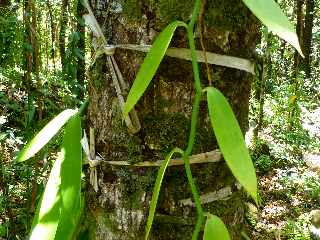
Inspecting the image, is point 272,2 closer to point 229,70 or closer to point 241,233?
point 229,70

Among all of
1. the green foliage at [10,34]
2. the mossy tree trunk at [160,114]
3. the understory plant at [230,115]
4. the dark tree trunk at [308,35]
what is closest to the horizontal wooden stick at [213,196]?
the mossy tree trunk at [160,114]

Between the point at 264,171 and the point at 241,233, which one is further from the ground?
the point at 241,233

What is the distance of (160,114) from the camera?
629 millimetres

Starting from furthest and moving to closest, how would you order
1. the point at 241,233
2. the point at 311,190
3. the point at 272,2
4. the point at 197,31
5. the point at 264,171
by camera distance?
the point at 264,171 < the point at 311,190 < the point at 241,233 < the point at 197,31 < the point at 272,2

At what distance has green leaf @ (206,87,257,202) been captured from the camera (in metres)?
0.40

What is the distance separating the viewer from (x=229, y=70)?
63 cm

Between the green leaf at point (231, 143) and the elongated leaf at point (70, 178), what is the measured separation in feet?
0.68

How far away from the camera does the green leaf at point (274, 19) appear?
0.35 m

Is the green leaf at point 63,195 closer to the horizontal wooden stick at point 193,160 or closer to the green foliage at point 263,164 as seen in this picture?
the horizontal wooden stick at point 193,160

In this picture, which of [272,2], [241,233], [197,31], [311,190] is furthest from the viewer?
[311,190]

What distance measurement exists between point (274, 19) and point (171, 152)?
0.22 m

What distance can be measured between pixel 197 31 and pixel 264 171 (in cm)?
358

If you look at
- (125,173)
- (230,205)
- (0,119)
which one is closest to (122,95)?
(125,173)

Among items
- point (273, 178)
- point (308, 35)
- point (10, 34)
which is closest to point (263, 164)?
point (273, 178)
